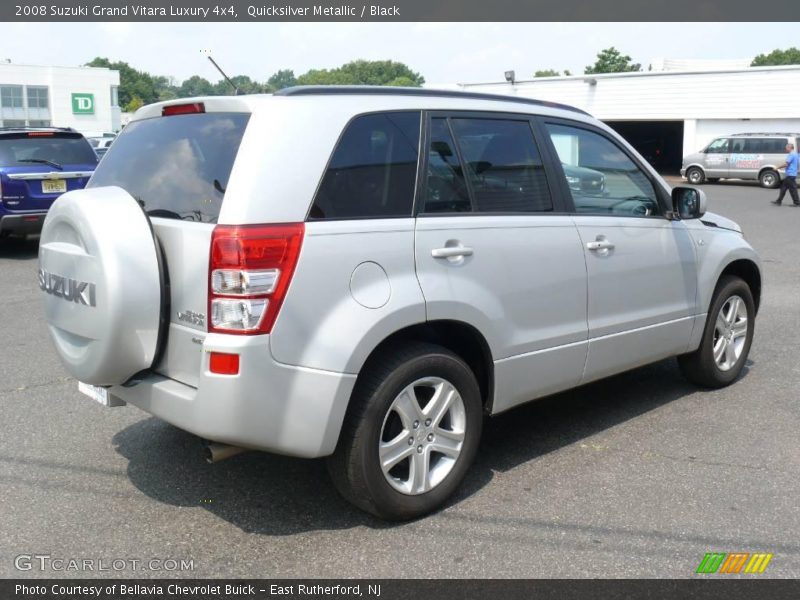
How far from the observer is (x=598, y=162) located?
484 cm

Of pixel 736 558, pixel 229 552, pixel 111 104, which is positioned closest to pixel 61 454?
pixel 229 552

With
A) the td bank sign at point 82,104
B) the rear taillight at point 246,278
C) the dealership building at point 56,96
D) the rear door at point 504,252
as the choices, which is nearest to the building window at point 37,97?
the dealership building at point 56,96

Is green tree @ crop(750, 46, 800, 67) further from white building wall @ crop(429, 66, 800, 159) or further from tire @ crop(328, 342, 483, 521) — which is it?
tire @ crop(328, 342, 483, 521)

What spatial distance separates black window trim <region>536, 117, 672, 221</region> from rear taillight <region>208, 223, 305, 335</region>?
1.85 metres

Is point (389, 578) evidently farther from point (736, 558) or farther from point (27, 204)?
point (27, 204)

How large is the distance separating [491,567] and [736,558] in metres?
1.02

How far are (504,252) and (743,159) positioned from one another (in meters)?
29.7

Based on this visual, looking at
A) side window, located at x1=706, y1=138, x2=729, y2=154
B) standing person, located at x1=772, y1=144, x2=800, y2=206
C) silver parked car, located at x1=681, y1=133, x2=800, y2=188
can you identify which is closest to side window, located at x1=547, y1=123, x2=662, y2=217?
standing person, located at x1=772, y1=144, x2=800, y2=206

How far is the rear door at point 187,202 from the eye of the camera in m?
3.31

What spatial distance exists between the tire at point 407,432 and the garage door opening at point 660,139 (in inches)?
1635

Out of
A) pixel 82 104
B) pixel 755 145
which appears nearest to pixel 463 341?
pixel 755 145

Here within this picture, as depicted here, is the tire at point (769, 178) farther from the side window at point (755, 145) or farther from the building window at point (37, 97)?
the building window at point (37, 97)

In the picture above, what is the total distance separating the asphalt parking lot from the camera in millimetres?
3408

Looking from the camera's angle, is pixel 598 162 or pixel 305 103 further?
pixel 598 162
